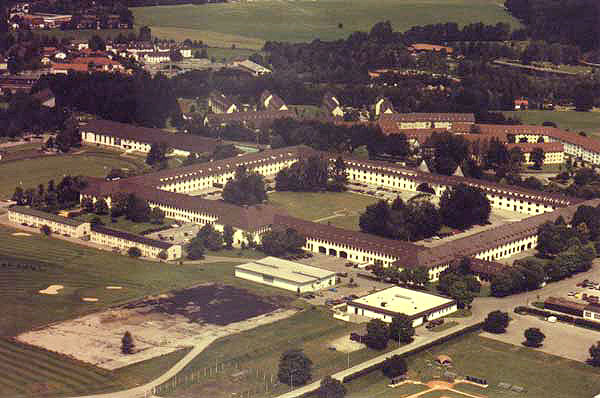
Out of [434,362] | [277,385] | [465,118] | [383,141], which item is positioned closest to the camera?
[277,385]

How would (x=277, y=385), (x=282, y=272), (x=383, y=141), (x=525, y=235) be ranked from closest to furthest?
(x=277, y=385), (x=282, y=272), (x=525, y=235), (x=383, y=141)

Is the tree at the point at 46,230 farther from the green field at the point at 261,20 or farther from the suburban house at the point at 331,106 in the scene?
the green field at the point at 261,20

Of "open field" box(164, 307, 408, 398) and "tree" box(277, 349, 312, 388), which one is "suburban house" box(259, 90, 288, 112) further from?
"tree" box(277, 349, 312, 388)

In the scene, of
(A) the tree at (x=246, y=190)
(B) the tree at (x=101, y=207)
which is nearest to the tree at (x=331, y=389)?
(A) the tree at (x=246, y=190)

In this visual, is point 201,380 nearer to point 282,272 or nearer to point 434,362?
point 434,362

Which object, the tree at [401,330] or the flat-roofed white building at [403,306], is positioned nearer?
the tree at [401,330]

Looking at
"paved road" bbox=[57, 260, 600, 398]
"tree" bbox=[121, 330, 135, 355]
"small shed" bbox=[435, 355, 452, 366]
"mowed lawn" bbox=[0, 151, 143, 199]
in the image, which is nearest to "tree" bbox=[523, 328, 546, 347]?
"paved road" bbox=[57, 260, 600, 398]

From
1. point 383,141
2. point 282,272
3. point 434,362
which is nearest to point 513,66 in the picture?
point 383,141
